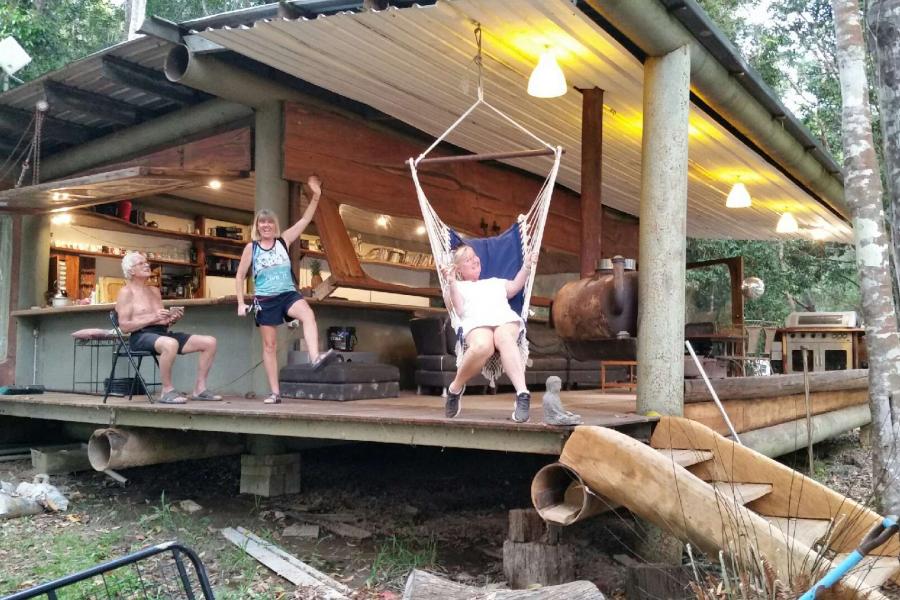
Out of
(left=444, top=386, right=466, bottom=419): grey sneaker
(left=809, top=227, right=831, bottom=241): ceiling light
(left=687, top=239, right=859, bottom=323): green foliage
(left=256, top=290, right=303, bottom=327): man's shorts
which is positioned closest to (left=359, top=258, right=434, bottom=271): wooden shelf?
(left=256, top=290, right=303, bottom=327): man's shorts

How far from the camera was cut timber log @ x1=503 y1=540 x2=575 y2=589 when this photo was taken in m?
3.80

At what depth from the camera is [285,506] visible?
19.1ft

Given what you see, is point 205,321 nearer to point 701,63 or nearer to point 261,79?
point 261,79

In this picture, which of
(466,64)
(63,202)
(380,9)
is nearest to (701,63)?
(466,64)

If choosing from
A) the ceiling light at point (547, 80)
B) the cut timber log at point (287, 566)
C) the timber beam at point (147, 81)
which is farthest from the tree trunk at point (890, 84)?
the timber beam at point (147, 81)

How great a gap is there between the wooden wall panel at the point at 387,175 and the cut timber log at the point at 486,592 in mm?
3911

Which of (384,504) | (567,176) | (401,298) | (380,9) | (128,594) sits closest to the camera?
(128,594)

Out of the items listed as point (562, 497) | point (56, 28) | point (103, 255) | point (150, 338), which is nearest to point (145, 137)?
point (103, 255)

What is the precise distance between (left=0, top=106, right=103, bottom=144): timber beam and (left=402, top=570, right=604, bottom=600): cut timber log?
21.0 ft

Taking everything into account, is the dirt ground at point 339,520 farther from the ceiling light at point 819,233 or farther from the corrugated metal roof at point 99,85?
the ceiling light at point 819,233

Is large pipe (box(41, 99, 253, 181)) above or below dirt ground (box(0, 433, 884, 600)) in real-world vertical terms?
above

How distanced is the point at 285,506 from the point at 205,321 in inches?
78.6

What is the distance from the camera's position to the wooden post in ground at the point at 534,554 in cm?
380

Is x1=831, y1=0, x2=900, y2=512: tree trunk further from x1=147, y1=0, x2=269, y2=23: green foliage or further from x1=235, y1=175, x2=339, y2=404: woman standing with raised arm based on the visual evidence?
x1=147, y1=0, x2=269, y2=23: green foliage
